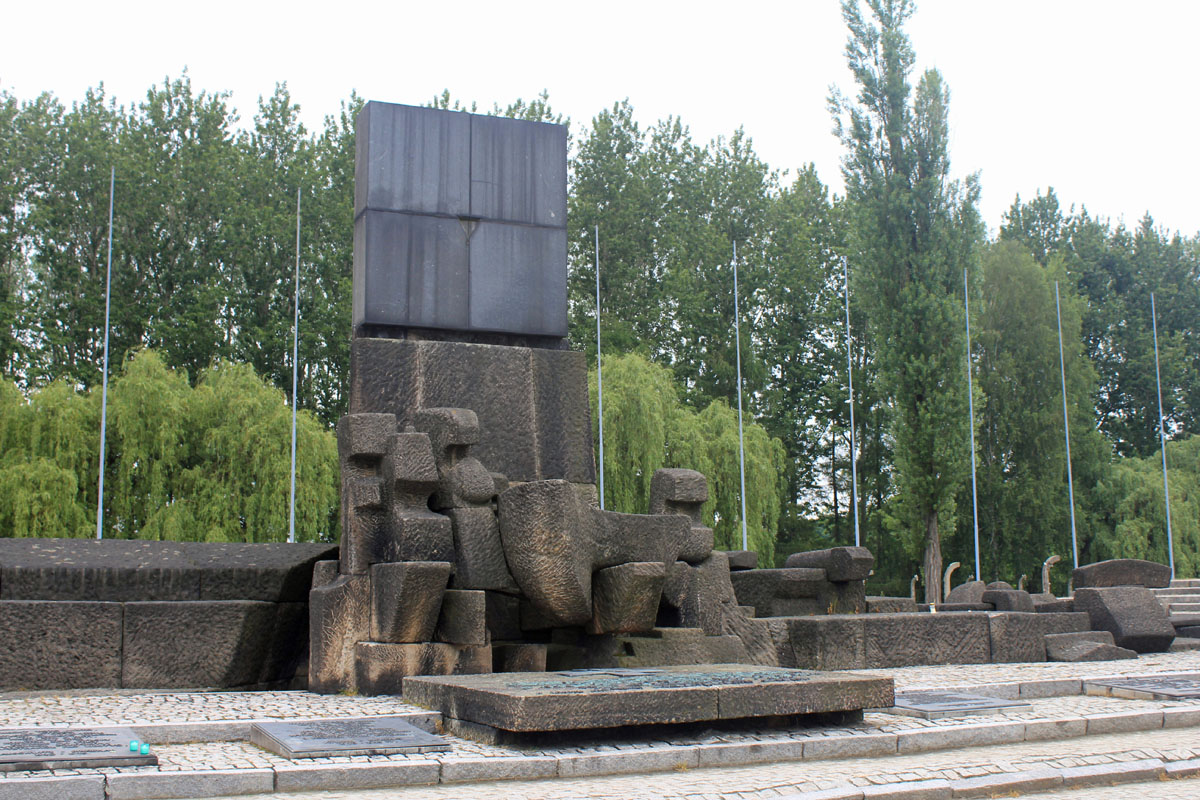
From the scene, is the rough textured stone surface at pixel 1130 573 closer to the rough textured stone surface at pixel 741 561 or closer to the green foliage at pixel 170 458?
the rough textured stone surface at pixel 741 561

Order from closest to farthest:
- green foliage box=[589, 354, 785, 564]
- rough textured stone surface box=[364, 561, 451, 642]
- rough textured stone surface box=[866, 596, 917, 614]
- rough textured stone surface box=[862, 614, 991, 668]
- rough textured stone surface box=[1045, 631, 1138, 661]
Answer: rough textured stone surface box=[364, 561, 451, 642], rough textured stone surface box=[862, 614, 991, 668], rough textured stone surface box=[1045, 631, 1138, 661], rough textured stone surface box=[866, 596, 917, 614], green foliage box=[589, 354, 785, 564]

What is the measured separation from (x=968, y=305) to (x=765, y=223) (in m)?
10.8

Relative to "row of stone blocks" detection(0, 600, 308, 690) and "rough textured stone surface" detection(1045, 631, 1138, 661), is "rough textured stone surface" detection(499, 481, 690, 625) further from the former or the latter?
"rough textured stone surface" detection(1045, 631, 1138, 661)

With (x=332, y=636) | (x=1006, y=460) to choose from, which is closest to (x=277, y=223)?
(x=1006, y=460)

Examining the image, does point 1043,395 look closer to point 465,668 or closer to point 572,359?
point 572,359

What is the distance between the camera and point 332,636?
25.6 feet

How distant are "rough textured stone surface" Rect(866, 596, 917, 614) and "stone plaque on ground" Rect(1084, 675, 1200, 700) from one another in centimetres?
323

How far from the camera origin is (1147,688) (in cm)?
802

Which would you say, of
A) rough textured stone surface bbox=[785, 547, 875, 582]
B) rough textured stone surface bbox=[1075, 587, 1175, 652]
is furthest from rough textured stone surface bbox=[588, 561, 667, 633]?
rough textured stone surface bbox=[1075, 587, 1175, 652]

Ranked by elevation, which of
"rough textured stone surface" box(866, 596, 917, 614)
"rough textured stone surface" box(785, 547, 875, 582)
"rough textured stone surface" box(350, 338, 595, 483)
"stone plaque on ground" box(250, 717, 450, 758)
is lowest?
"stone plaque on ground" box(250, 717, 450, 758)

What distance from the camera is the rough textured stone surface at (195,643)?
26.2 feet

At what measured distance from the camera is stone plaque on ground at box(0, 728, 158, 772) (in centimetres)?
481

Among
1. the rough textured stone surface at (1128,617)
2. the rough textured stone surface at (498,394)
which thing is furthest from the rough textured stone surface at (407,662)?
the rough textured stone surface at (1128,617)

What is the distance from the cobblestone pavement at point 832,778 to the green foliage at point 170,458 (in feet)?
53.9
